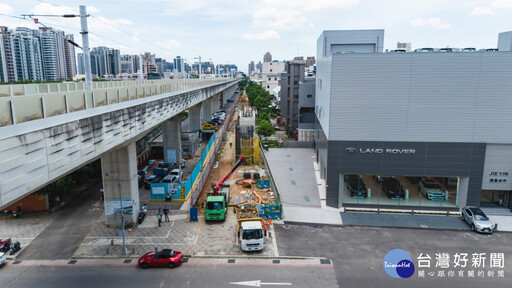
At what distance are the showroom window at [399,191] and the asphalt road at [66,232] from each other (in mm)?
20736

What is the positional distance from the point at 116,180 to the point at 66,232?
5283mm

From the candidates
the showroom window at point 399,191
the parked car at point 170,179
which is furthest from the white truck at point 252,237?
the parked car at point 170,179

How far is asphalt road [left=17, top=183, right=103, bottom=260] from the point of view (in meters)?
21.4

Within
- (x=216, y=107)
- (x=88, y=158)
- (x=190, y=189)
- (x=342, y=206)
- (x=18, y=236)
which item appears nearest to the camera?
(x=88, y=158)

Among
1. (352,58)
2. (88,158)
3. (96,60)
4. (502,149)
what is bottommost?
(502,149)

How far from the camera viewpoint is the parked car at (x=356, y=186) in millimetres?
27828

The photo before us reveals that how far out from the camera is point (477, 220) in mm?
23812

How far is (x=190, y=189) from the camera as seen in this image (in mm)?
32344

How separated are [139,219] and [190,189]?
705 cm

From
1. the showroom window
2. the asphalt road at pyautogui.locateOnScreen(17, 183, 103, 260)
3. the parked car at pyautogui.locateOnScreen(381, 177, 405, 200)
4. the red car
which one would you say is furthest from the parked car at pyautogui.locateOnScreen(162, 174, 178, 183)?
the parked car at pyautogui.locateOnScreen(381, 177, 405, 200)

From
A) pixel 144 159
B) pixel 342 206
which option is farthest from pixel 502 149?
pixel 144 159

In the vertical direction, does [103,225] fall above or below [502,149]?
below

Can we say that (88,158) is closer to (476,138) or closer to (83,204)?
(83,204)

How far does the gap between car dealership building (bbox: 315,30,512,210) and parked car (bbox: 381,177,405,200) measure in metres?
0.08
